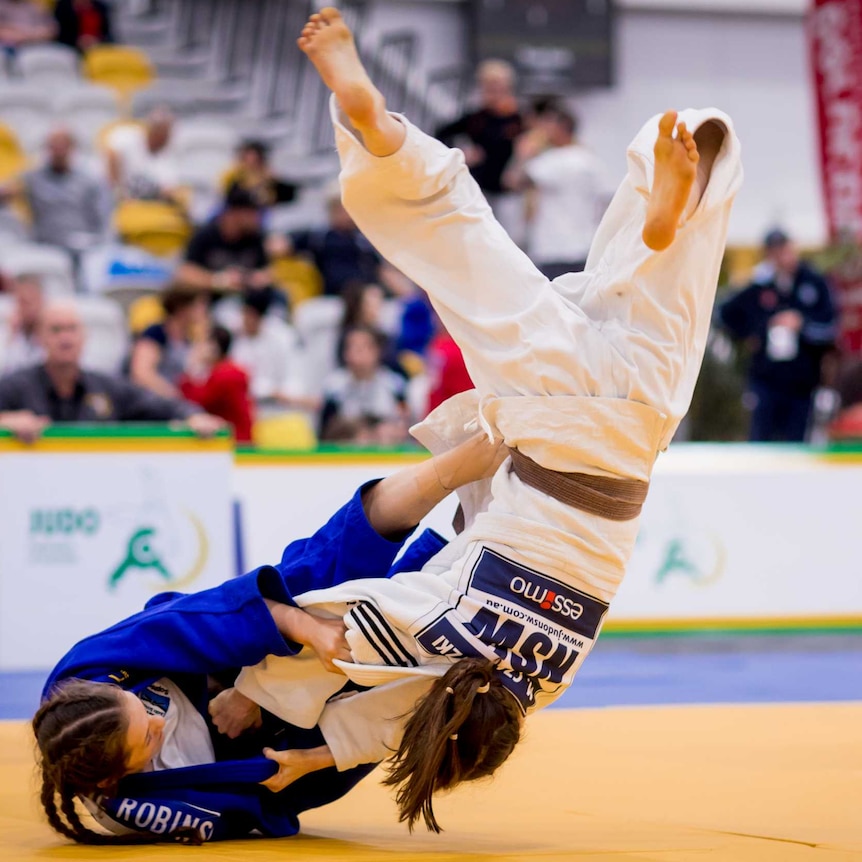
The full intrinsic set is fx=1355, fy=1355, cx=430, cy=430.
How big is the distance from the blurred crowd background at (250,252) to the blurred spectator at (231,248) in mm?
15

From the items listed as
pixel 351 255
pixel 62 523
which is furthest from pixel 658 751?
pixel 351 255

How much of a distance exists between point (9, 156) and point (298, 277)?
2.88 meters

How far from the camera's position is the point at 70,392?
21.6 feet

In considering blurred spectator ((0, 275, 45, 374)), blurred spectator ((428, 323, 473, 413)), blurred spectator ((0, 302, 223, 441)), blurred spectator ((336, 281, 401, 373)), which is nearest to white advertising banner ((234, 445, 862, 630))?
blurred spectator ((0, 302, 223, 441))

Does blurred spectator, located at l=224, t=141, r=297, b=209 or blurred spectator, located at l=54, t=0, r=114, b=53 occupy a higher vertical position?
blurred spectator, located at l=54, t=0, r=114, b=53

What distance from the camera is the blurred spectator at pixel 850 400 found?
25.0 ft

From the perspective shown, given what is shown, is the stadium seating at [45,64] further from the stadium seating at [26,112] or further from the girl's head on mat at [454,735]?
the girl's head on mat at [454,735]

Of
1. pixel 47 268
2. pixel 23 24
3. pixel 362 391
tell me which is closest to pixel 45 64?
pixel 23 24

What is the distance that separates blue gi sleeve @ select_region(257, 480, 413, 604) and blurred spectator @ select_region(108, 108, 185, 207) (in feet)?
27.5

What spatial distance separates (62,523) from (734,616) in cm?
313

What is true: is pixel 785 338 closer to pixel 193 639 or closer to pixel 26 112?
pixel 26 112

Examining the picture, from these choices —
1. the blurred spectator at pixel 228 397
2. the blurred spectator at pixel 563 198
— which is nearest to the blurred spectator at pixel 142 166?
the blurred spectator at pixel 228 397

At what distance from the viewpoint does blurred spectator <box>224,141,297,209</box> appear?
11.3 m

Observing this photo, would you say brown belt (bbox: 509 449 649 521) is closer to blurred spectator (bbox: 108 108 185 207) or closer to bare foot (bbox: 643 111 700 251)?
bare foot (bbox: 643 111 700 251)
